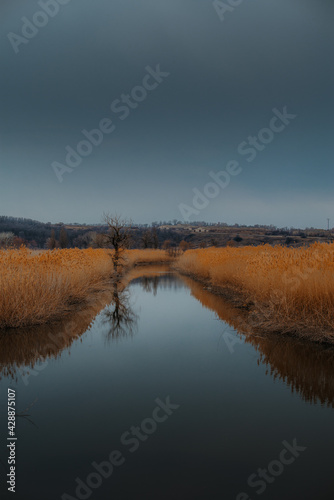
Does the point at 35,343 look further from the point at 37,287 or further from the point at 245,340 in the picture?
the point at 245,340

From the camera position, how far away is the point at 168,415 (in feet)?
13.5

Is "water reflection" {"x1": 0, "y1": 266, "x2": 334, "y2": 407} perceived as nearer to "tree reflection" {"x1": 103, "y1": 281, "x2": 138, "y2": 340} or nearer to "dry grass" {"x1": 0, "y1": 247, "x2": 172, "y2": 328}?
"tree reflection" {"x1": 103, "y1": 281, "x2": 138, "y2": 340}

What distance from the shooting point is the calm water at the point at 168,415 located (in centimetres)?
295

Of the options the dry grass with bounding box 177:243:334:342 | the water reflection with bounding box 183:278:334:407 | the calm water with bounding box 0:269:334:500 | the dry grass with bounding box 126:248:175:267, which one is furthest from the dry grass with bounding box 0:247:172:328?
the dry grass with bounding box 126:248:175:267

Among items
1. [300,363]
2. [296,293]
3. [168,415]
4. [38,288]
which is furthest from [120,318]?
[168,415]

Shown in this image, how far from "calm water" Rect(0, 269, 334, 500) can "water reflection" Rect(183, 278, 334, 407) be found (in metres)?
0.02

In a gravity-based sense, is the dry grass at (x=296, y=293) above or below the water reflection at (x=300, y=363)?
above

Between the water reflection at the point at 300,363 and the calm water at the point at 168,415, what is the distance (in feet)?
0.06

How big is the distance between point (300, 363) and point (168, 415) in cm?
296

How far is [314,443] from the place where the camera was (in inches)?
139

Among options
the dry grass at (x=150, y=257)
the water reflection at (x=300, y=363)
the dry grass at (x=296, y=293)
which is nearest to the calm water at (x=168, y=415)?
the water reflection at (x=300, y=363)

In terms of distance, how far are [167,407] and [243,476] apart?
1502 mm

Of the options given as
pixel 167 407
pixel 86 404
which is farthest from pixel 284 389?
pixel 86 404

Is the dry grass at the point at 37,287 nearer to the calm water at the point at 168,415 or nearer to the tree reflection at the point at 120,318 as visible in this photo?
the calm water at the point at 168,415
